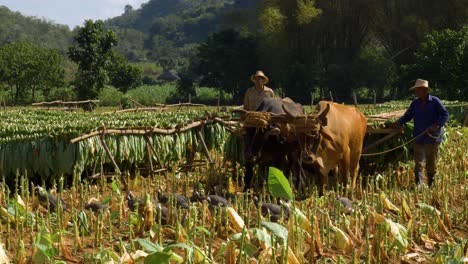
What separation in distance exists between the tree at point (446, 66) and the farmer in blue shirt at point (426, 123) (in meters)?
17.8

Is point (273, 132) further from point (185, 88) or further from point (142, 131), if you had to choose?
point (185, 88)

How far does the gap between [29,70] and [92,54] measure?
1568cm

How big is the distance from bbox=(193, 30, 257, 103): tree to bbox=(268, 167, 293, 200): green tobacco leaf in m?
38.2

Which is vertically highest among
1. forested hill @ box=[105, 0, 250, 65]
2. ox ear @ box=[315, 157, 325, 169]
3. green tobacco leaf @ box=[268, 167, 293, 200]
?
forested hill @ box=[105, 0, 250, 65]

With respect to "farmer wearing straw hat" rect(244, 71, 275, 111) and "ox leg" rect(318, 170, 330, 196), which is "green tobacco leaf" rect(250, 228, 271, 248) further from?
"farmer wearing straw hat" rect(244, 71, 275, 111)

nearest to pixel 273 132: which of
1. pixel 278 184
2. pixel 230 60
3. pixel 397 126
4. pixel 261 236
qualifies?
pixel 278 184

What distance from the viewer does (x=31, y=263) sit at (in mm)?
4859

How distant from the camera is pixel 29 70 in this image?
43.5 m

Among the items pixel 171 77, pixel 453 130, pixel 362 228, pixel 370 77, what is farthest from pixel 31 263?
pixel 171 77

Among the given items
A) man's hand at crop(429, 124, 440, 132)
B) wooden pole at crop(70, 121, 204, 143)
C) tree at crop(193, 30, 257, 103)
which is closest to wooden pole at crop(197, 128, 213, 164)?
wooden pole at crop(70, 121, 204, 143)

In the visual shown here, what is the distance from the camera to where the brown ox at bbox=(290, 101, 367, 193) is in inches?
304

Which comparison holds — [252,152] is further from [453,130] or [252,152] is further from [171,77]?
[171,77]

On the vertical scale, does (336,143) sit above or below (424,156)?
above

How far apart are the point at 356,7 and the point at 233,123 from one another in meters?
34.6
